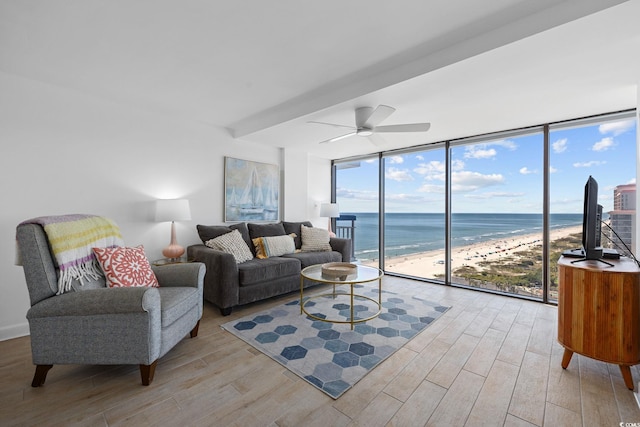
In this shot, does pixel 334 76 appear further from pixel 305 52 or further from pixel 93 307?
pixel 93 307

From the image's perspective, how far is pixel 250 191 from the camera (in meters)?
4.33

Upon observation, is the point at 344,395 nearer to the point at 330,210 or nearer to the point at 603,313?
the point at 603,313

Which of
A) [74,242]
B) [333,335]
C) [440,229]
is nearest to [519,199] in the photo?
[440,229]

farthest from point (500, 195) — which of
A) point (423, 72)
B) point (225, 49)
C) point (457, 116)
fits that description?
point (225, 49)

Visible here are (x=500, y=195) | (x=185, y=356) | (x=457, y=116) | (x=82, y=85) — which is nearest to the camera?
(x=185, y=356)

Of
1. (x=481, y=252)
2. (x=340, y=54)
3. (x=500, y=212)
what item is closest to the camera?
(x=340, y=54)

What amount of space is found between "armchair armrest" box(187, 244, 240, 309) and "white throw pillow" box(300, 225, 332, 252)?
1.53 m

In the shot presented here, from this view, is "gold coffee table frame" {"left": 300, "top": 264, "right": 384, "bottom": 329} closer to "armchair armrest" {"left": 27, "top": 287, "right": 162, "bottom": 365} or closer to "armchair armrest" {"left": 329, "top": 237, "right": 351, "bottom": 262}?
"armchair armrest" {"left": 329, "top": 237, "right": 351, "bottom": 262}

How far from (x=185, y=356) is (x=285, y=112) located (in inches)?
108

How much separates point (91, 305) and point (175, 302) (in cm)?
48

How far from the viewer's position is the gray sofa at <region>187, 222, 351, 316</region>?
9.37 feet

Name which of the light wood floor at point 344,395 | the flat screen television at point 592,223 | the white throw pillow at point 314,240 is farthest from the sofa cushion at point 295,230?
the flat screen television at point 592,223

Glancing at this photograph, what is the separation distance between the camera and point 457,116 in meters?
3.12

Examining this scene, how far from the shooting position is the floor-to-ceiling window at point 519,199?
127 inches
